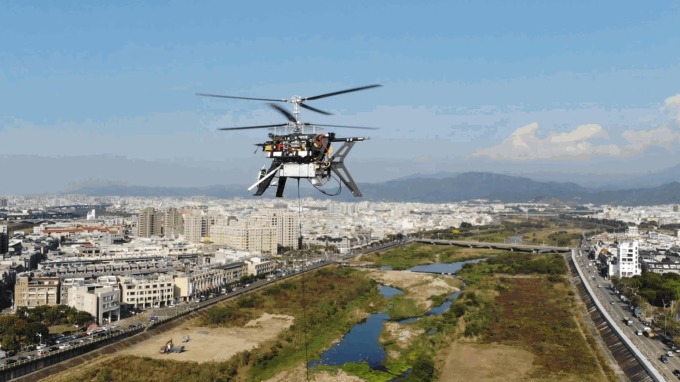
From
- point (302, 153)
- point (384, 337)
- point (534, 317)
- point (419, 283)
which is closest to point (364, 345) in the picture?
point (384, 337)

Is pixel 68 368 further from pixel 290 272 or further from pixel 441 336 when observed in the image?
pixel 290 272

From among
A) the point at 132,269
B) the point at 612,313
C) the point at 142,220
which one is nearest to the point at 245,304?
the point at 132,269

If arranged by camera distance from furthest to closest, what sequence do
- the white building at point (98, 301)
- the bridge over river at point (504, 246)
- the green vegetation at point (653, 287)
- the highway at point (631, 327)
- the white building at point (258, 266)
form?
the bridge over river at point (504, 246) → the white building at point (258, 266) → the green vegetation at point (653, 287) → the white building at point (98, 301) → the highway at point (631, 327)

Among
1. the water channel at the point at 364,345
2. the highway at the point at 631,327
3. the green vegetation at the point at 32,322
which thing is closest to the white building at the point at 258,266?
the water channel at the point at 364,345

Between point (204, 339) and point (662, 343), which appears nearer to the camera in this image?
point (662, 343)

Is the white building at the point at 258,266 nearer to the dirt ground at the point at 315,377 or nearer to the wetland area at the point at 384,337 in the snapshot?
the wetland area at the point at 384,337

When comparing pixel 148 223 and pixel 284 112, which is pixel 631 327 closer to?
pixel 284 112

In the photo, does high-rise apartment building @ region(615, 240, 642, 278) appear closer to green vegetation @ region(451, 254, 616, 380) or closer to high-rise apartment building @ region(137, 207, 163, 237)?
green vegetation @ region(451, 254, 616, 380)
